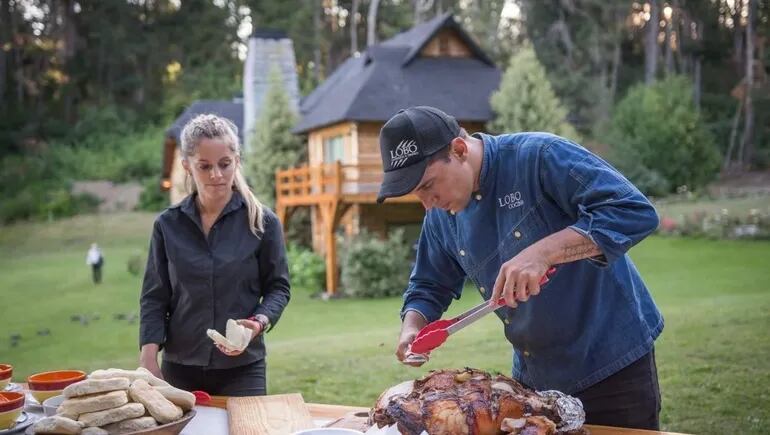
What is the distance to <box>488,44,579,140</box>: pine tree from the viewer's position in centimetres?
1073

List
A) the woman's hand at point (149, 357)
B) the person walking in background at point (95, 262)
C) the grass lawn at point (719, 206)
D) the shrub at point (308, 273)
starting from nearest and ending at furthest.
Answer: the woman's hand at point (149, 357), the grass lawn at point (719, 206), the person walking in background at point (95, 262), the shrub at point (308, 273)

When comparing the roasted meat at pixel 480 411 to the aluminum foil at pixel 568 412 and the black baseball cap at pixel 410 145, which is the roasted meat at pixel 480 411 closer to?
the aluminum foil at pixel 568 412

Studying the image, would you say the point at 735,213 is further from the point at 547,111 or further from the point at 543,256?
the point at 543,256

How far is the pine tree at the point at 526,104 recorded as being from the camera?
35.2 feet

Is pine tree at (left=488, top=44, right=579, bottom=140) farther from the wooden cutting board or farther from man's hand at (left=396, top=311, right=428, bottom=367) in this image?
the wooden cutting board

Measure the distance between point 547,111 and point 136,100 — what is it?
6972 millimetres

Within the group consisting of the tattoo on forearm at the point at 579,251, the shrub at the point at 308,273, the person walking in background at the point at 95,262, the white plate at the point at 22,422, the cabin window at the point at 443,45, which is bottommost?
the shrub at the point at 308,273

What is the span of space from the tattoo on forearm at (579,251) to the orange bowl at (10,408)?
1264 millimetres

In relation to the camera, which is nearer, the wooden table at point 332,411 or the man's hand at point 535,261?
the man's hand at point 535,261

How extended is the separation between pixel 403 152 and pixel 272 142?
37.4 ft

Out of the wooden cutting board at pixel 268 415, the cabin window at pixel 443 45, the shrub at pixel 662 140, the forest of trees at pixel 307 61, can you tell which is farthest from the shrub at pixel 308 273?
the wooden cutting board at pixel 268 415

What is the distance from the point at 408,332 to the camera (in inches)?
82.0

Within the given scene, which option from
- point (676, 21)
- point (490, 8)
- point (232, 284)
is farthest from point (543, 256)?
point (490, 8)

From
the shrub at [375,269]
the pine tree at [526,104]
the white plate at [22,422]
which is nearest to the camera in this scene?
the white plate at [22,422]
